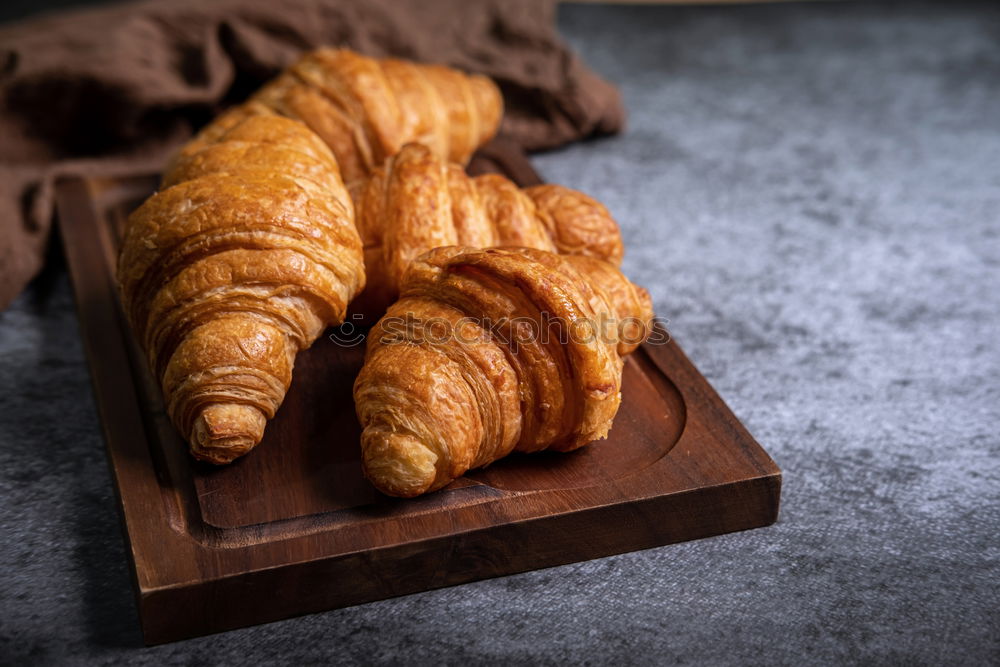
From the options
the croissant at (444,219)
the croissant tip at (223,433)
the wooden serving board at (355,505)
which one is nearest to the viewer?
the wooden serving board at (355,505)

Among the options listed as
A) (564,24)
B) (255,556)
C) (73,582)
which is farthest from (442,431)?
(564,24)

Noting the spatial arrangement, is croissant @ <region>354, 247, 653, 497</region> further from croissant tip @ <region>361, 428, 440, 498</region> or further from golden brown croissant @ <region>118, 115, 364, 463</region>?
golden brown croissant @ <region>118, 115, 364, 463</region>

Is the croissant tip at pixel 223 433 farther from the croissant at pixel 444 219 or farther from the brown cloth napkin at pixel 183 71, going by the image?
the brown cloth napkin at pixel 183 71

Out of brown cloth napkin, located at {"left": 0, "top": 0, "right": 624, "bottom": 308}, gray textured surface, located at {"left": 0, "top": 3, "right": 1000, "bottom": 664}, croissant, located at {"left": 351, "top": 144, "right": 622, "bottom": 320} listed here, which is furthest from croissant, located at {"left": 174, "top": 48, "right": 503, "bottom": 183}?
gray textured surface, located at {"left": 0, "top": 3, "right": 1000, "bottom": 664}

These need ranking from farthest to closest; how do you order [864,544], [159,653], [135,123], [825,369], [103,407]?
[135,123]
[825,369]
[103,407]
[864,544]
[159,653]

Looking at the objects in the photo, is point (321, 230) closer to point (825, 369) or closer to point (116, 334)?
point (116, 334)

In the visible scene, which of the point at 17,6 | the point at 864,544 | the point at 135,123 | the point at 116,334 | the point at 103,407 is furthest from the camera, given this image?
the point at 17,6

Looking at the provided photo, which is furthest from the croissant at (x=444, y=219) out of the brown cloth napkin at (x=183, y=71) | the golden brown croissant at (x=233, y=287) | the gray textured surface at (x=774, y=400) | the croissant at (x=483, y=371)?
the brown cloth napkin at (x=183, y=71)

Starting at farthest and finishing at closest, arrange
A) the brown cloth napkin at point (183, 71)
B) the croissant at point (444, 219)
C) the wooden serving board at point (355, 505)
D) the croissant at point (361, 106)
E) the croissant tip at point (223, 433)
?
the brown cloth napkin at point (183, 71) < the croissant at point (361, 106) < the croissant at point (444, 219) < the croissant tip at point (223, 433) < the wooden serving board at point (355, 505)
